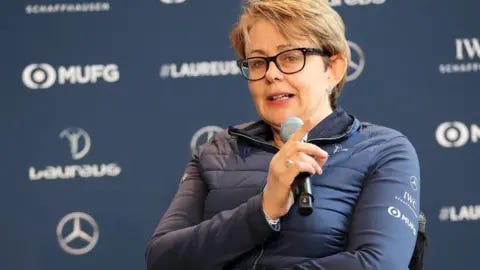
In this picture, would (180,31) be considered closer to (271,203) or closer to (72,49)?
(72,49)

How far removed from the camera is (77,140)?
3.26 m

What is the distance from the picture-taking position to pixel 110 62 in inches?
129

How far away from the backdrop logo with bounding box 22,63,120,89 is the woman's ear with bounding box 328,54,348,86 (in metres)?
1.51

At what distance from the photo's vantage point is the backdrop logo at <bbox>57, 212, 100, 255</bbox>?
3.23m

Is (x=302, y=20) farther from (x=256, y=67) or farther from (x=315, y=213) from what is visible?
(x=315, y=213)

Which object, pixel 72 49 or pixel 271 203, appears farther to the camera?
pixel 72 49

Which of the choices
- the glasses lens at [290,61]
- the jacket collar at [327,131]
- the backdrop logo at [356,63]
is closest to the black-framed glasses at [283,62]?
the glasses lens at [290,61]

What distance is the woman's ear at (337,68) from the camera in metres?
1.89

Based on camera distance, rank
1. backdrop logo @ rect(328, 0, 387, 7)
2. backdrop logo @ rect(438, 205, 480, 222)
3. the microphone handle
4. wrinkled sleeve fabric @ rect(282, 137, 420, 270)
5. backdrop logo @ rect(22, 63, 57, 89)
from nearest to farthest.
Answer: the microphone handle < wrinkled sleeve fabric @ rect(282, 137, 420, 270) < backdrop logo @ rect(438, 205, 480, 222) < backdrop logo @ rect(328, 0, 387, 7) < backdrop logo @ rect(22, 63, 57, 89)

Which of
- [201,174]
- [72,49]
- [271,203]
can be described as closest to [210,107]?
[72,49]

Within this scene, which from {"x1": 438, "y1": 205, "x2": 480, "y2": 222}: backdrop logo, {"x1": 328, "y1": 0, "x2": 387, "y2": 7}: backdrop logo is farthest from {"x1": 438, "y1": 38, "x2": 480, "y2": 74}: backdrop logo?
{"x1": 438, "y1": 205, "x2": 480, "y2": 222}: backdrop logo

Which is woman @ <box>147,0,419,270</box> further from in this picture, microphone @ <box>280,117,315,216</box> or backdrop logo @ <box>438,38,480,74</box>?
backdrop logo @ <box>438,38,480,74</box>

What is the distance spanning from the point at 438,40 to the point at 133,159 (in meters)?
1.22

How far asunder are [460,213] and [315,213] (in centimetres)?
152
